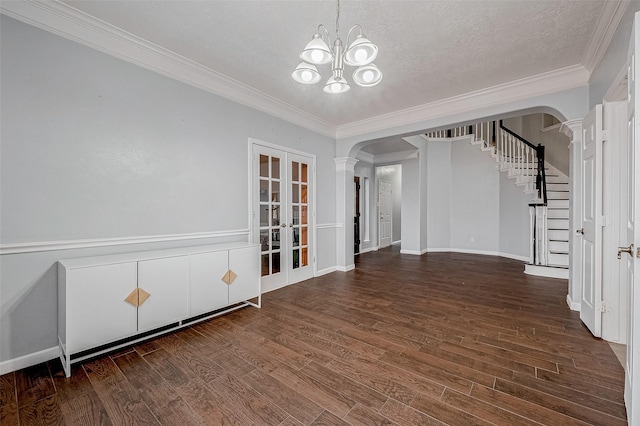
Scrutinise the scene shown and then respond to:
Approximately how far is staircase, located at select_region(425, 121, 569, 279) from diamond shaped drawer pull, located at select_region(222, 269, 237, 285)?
5.08 meters

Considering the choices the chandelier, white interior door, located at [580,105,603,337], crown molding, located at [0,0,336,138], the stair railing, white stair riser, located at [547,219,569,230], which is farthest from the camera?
the stair railing

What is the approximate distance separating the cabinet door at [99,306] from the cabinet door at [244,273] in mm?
946

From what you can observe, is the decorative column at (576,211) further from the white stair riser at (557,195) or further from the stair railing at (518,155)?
the white stair riser at (557,195)

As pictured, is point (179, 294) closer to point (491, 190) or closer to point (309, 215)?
point (309, 215)

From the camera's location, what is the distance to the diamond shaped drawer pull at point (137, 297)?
7.13ft

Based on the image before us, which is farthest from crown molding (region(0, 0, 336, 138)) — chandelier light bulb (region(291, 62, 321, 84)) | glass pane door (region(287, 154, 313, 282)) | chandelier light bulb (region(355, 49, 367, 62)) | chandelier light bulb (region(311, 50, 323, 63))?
chandelier light bulb (region(355, 49, 367, 62))

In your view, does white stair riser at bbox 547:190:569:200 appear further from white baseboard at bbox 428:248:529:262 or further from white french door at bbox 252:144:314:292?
white french door at bbox 252:144:314:292

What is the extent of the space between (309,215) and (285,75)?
7.21 ft

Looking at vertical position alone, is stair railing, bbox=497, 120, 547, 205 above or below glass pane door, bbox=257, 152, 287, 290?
above

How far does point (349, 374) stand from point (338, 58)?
7.43 feet

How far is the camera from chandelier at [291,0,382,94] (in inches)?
67.5

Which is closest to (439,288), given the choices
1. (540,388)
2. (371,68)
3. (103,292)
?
(540,388)

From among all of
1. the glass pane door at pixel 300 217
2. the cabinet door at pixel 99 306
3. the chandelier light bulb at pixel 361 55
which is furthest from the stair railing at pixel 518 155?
the cabinet door at pixel 99 306

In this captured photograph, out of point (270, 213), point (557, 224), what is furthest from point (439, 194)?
point (270, 213)
